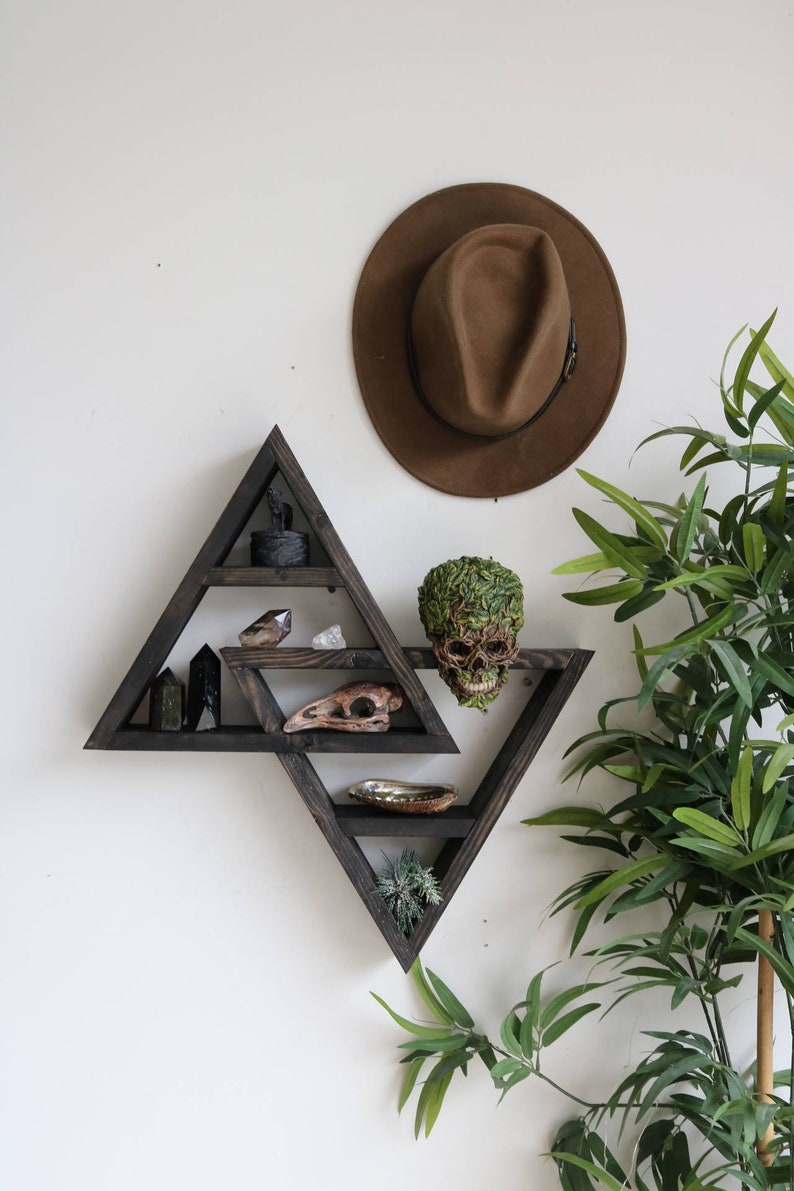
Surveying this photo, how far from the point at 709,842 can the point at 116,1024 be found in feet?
2.78

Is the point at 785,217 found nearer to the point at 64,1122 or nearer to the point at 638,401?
the point at 638,401

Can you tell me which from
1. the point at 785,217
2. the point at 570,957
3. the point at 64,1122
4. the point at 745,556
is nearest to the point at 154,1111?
the point at 64,1122

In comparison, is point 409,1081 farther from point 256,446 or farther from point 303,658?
point 256,446

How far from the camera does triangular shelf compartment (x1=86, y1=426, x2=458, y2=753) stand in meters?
1.07

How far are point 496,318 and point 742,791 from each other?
627 mm

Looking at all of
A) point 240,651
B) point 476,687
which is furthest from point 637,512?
point 240,651

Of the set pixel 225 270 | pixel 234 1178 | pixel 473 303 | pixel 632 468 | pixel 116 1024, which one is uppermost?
pixel 225 270

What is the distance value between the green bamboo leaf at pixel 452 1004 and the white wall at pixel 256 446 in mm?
46

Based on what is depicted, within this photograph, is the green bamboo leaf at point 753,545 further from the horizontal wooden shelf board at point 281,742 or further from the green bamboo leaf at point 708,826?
the horizontal wooden shelf board at point 281,742

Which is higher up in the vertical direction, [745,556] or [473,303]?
[473,303]

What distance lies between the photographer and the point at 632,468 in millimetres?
1203

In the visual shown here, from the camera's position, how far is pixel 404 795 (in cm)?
115

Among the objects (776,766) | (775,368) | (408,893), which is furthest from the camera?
(408,893)

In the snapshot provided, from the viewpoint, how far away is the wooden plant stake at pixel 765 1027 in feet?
3.39
